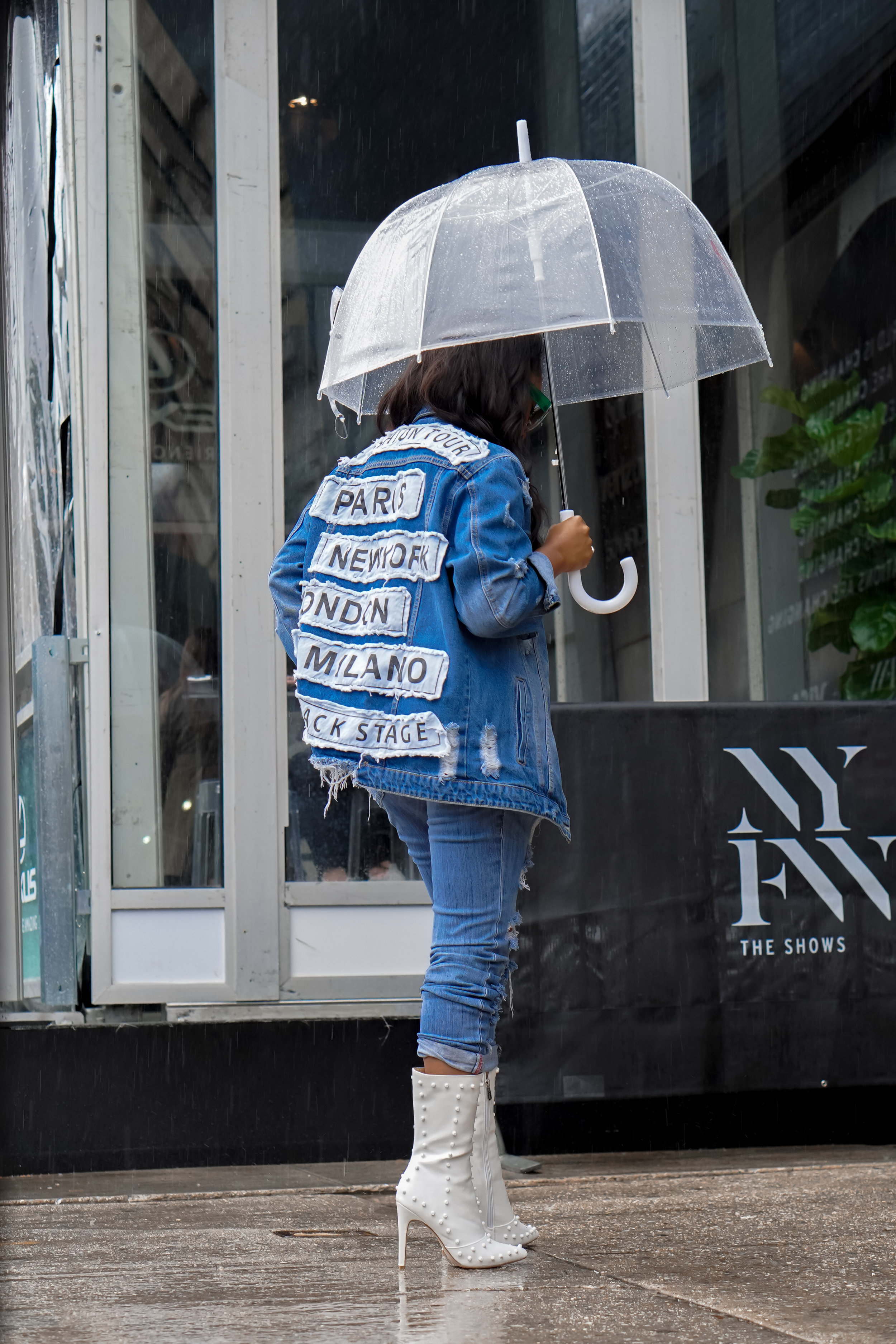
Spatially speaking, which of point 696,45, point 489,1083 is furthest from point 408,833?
point 696,45

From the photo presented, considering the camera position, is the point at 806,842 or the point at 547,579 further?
the point at 806,842

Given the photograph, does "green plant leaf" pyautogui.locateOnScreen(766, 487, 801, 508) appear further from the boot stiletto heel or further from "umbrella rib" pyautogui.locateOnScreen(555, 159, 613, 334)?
the boot stiletto heel

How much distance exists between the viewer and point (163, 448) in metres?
5.26

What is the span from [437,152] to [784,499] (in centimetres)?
195

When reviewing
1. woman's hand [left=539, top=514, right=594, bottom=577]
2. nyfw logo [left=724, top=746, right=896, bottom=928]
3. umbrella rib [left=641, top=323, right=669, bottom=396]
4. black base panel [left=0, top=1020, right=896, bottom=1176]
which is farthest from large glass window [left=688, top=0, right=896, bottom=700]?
woman's hand [left=539, top=514, right=594, bottom=577]

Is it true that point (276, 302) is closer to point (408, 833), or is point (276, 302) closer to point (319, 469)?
point (319, 469)

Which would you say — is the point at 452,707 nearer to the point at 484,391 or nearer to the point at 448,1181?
the point at 484,391

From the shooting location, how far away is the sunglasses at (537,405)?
307 cm

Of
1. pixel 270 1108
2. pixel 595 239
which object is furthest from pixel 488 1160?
pixel 270 1108

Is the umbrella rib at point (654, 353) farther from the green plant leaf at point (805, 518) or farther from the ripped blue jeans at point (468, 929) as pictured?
the green plant leaf at point (805, 518)

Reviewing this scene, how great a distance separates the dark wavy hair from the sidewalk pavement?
135cm

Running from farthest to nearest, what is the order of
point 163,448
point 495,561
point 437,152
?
point 437,152 → point 163,448 → point 495,561

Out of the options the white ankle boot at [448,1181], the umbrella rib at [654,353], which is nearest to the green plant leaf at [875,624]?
the umbrella rib at [654,353]

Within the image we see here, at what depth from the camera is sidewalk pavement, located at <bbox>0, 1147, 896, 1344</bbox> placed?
2.25 m
